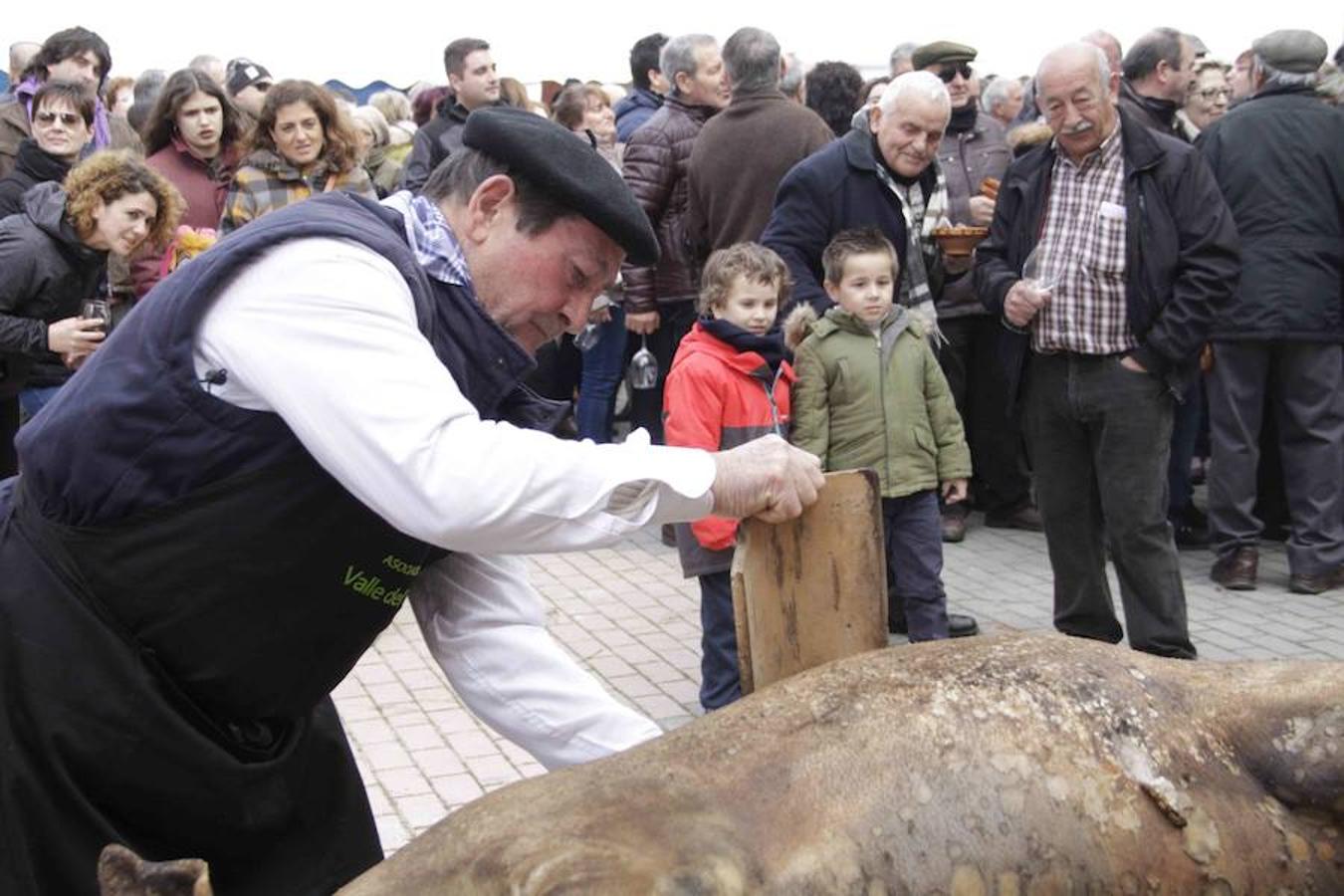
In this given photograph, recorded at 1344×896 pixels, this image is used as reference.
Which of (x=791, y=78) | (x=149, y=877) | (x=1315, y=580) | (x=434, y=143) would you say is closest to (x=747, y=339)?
(x=1315, y=580)

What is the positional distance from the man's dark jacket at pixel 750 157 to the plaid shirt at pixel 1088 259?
5.58ft

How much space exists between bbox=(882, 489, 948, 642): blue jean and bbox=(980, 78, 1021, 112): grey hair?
5158 millimetres

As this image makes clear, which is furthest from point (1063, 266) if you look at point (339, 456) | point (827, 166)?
point (339, 456)

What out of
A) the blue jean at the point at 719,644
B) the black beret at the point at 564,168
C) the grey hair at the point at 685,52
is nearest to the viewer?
the black beret at the point at 564,168

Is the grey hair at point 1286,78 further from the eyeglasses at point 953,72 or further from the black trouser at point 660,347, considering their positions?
the black trouser at point 660,347

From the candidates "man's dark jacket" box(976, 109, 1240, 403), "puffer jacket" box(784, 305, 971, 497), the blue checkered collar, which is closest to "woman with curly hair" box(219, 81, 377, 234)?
"puffer jacket" box(784, 305, 971, 497)

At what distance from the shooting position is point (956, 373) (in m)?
8.09

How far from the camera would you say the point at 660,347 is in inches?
333

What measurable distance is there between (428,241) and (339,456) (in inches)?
18.3

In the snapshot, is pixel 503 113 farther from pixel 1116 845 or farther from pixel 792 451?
pixel 1116 845

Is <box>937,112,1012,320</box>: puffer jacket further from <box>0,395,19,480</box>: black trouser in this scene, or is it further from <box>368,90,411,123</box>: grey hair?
<box>368,90,411,123</box>: grey hair

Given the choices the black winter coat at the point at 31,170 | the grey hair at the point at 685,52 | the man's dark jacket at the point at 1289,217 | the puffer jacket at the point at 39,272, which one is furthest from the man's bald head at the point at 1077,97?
the black winter coat at the point at 31,170

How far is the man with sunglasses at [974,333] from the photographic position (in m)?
7.76

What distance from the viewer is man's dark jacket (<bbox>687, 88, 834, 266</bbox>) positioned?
292 inches
